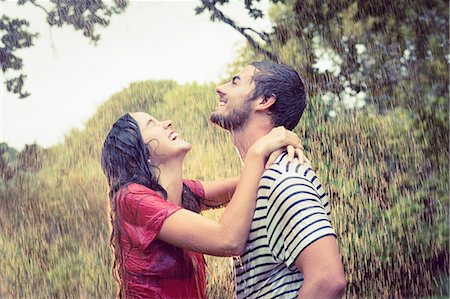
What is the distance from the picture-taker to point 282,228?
1.53m

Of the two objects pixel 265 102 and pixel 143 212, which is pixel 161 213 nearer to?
pixel 143 212

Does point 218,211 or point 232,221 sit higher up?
point 218,211

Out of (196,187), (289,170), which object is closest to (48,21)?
(196,187)

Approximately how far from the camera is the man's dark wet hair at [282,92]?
1.79 m

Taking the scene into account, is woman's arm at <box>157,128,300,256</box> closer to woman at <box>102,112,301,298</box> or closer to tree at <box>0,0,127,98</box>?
woman at <box>102,112,301,298</box>

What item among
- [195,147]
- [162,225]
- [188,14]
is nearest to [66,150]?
[195,147]

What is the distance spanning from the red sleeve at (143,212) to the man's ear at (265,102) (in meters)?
0.32

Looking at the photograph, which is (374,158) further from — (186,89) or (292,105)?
(292,105)

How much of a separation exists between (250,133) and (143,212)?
12.7 inches

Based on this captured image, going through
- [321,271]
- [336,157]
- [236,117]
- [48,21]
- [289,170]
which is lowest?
[321,271]

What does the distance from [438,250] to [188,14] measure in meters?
1.43

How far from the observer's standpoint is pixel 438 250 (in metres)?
3.17

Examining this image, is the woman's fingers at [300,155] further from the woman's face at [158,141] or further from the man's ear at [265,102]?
the woman's face at [158,141]

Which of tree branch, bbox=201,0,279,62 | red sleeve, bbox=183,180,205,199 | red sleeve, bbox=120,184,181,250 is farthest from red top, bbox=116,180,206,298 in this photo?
tree branch, bbox=201,0,279,62
